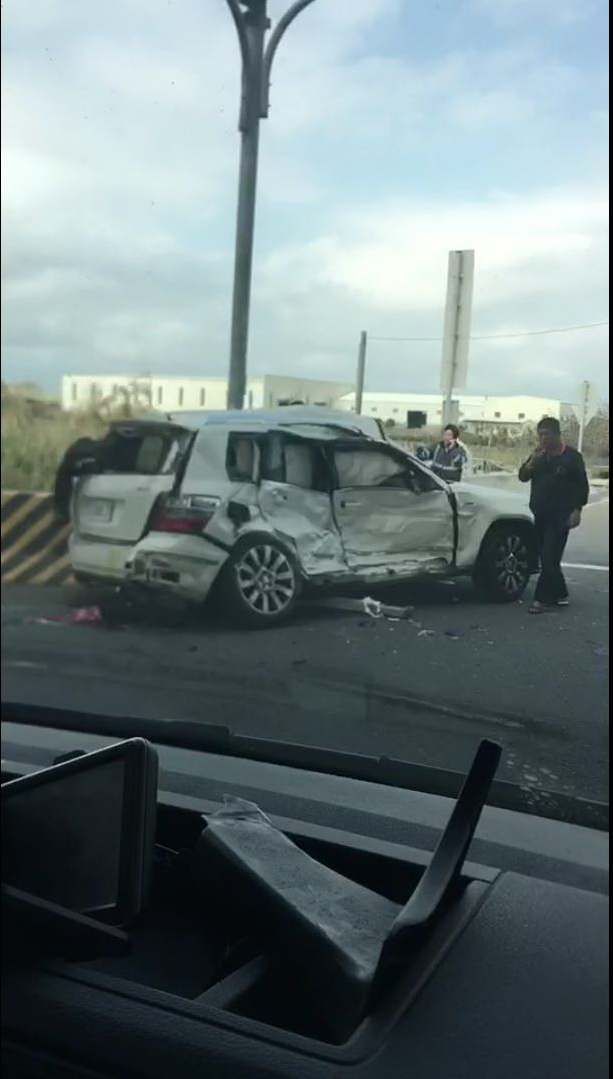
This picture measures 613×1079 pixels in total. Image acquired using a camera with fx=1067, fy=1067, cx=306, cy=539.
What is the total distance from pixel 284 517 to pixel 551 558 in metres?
0.89

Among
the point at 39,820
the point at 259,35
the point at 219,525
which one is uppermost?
the point at 259,35

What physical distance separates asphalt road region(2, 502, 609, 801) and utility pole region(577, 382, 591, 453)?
160 millimetres

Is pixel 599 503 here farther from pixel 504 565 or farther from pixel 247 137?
pixel 247 137

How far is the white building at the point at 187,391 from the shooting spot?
10.3ft

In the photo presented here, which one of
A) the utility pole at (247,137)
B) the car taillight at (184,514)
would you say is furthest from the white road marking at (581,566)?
the car taillight at (184,514)

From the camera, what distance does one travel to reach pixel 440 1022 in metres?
2.11

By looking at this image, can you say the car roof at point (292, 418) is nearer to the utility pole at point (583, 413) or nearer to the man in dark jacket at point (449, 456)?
the man in dark jacket at point (449, 456)

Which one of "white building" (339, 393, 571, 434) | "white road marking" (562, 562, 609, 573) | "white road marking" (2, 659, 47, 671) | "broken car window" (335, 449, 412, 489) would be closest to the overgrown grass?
"white road marking" (2, 659, 47, 671)

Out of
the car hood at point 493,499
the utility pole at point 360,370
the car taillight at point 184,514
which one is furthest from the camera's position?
the car taillight at point 184,514

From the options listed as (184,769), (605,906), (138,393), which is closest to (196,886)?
(184,769)

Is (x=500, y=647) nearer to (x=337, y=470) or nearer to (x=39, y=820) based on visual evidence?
(x=337, y=470)

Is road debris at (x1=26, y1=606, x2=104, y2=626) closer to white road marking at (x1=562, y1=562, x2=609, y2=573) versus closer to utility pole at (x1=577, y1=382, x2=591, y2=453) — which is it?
white road marking at (x1=562, y1=562, x2=609, y2=573)

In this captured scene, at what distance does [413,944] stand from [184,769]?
109 centimetres

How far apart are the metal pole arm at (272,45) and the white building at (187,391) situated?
767 mm
